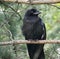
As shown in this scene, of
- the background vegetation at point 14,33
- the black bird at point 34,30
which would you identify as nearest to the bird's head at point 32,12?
the black bird at point 34,30

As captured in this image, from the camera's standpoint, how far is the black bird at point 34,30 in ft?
13.9

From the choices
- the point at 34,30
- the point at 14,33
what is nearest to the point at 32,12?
the point at 34,30

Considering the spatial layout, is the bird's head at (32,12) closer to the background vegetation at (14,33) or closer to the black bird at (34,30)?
the black bird at (34,30)

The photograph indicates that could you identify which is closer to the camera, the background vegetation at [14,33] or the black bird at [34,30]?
the background vegetation at [14,33]

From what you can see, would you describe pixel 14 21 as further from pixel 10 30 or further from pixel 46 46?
pixel 46 46

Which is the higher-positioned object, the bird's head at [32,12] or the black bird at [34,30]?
the bird's head at [32,12]

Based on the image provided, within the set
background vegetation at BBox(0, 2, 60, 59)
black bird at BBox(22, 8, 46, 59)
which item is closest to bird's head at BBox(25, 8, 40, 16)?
black bird at BBox(22, 8, 46, 59)

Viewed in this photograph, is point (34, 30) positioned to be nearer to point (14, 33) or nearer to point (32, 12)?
point (32, 12)

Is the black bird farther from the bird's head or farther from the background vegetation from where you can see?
the background vegetation

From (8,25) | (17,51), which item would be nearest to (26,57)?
(17,51)

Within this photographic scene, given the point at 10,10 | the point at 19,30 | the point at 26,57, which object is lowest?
the point at 26,57

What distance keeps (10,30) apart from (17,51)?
0.96 ft

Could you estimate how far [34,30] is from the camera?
4.24m

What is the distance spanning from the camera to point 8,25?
4.52 meters
